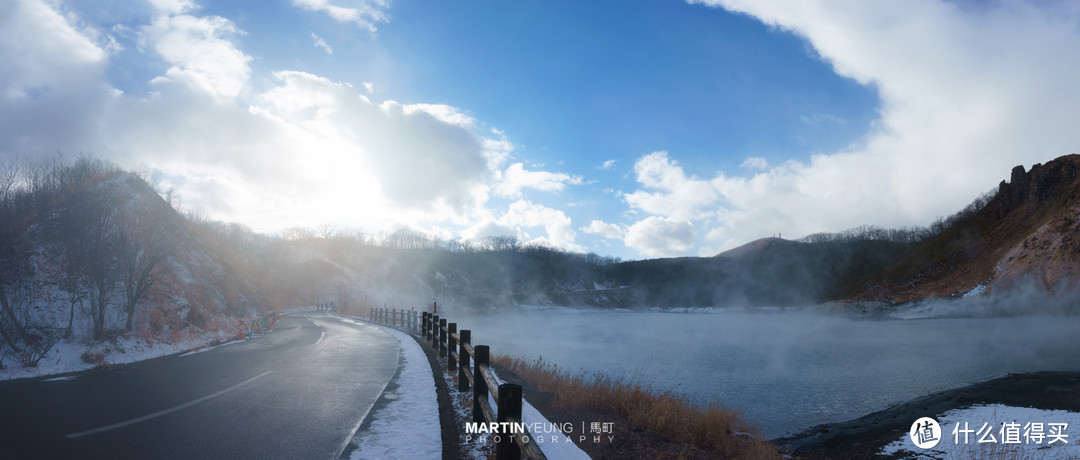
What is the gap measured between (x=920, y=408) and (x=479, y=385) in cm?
1567

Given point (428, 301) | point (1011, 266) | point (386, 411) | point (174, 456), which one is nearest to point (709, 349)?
point (386, 411)

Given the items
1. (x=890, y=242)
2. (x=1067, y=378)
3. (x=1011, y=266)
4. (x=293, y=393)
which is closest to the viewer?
(x=293, y=393)

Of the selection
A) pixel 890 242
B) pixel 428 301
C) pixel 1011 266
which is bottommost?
pixel 428 301

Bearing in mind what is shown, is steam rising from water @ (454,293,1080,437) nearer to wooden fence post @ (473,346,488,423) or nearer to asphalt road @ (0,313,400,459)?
wooden fence post @ (473,346,488,423)

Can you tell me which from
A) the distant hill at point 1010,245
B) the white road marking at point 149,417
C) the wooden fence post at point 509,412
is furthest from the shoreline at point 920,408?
the distant hill at point 1010,245

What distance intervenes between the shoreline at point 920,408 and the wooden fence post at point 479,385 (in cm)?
853

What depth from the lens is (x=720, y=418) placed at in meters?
9.22

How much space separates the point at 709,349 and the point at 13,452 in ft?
110

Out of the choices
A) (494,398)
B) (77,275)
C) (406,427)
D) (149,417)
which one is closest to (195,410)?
(149,417)

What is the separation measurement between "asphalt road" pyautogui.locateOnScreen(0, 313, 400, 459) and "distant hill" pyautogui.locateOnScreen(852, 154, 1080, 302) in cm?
6925

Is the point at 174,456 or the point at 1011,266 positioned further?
the point at 1011,266

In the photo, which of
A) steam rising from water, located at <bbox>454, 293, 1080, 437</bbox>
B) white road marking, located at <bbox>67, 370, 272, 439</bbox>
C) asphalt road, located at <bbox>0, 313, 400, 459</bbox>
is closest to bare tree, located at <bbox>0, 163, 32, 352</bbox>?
asphalt road, located at <bbox>0, 313, 400, 459</bbox>

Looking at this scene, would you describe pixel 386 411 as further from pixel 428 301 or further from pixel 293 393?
pixel 428 301

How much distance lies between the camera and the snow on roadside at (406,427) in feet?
17.0
